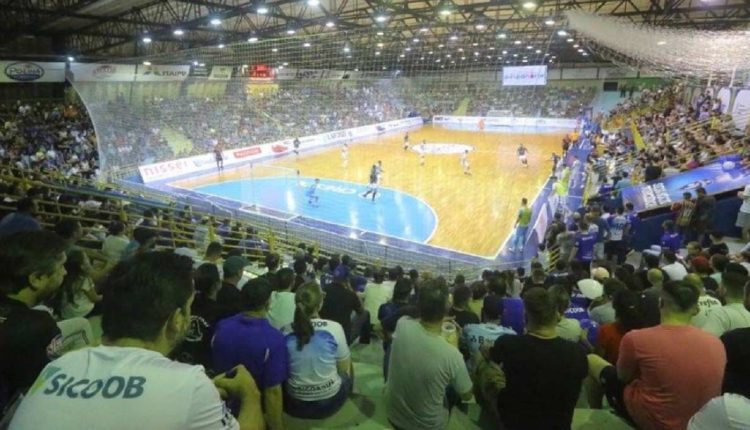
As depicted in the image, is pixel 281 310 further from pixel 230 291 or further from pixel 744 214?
pixel 744 214

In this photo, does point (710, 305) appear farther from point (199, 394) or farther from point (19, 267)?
point (19, 267)

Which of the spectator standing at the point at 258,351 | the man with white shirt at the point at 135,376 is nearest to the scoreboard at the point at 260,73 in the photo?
the spectator standing at the point at 258,351

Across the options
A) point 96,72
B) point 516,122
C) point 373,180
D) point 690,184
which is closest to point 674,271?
point 690,184

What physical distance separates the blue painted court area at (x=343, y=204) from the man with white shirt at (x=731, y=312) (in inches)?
416

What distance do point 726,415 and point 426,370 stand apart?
1425mm

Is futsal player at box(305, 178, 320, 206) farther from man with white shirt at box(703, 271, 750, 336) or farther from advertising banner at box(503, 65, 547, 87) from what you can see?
man with white shirt at box(703, 271, 750, 336)

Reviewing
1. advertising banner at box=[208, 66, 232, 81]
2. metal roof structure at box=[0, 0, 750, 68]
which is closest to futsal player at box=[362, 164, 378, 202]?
metal roof structure at box=[0, 0, 750, 68]

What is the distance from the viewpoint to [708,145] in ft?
44.5

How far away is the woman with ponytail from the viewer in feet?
9.67

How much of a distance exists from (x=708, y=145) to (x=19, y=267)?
16.4 meters

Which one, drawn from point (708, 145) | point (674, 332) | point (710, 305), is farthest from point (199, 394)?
point (708, 145)

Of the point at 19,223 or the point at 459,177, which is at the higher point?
the point at 19,223

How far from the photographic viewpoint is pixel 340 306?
174 inches

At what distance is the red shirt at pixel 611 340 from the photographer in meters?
3.43
